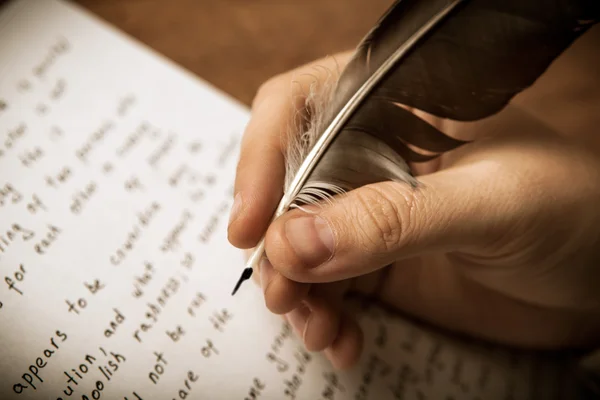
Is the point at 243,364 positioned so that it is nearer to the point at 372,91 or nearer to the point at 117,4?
the point at 372,91

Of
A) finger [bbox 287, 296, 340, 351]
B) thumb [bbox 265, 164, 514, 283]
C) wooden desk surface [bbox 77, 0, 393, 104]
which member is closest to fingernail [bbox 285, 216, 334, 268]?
thumb [bbox 265, 164, 514, 283]

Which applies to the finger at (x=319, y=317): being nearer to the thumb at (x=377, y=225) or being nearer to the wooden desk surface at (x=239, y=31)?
the thumb at (x=377, y=225)

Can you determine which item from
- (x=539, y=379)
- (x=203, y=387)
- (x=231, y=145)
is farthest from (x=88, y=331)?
(x=539, y=379)

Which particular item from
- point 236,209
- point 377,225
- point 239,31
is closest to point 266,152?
point 236,209

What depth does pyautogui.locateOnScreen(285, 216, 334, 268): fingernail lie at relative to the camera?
522 mm

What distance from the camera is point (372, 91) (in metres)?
0.60

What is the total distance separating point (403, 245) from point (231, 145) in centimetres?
44

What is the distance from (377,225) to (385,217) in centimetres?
1

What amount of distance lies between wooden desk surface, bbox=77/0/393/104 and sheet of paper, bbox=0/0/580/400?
54 mm

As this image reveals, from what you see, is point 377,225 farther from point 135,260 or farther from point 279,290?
point 135,260

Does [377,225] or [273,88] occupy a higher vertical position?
[273,88]

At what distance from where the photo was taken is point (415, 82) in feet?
1.95

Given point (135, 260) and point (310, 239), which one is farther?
point (135, 260)

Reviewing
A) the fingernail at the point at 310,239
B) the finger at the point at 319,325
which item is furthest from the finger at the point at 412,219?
the finger at the point at 319,325
